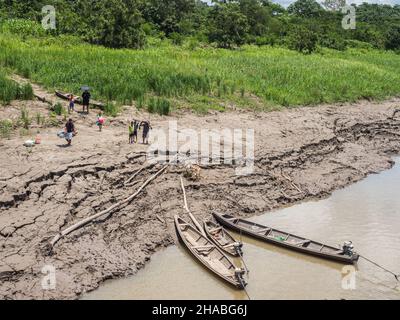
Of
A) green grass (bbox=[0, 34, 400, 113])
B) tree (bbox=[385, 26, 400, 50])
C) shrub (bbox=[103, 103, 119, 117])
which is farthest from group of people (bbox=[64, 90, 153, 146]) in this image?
tree (bbox=[385, 26, 400, 50])

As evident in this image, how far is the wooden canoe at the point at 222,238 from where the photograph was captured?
1374 cm

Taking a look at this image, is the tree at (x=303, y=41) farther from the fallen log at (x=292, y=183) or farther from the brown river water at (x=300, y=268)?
the brown river water at (x=300, y=268)

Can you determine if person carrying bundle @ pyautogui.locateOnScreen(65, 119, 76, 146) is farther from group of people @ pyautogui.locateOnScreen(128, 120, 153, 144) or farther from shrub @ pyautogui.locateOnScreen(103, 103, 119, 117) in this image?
shrub @ pyautogui.locateOnScreen(103, 103, 119, 117)

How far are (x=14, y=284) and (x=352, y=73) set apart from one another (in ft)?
103

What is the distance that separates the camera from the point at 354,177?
68.0ft

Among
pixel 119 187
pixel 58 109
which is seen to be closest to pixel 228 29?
pixel 58 109

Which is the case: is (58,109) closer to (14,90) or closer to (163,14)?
(14,90)

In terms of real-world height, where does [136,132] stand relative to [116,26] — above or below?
below

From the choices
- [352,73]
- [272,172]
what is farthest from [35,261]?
[352,73]

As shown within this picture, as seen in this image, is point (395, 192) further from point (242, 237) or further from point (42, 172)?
point (42, 172)

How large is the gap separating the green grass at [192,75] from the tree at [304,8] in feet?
140

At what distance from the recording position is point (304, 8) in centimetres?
8188

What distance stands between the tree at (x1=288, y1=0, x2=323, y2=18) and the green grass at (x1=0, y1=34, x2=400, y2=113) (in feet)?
140

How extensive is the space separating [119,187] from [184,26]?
3206 cm
